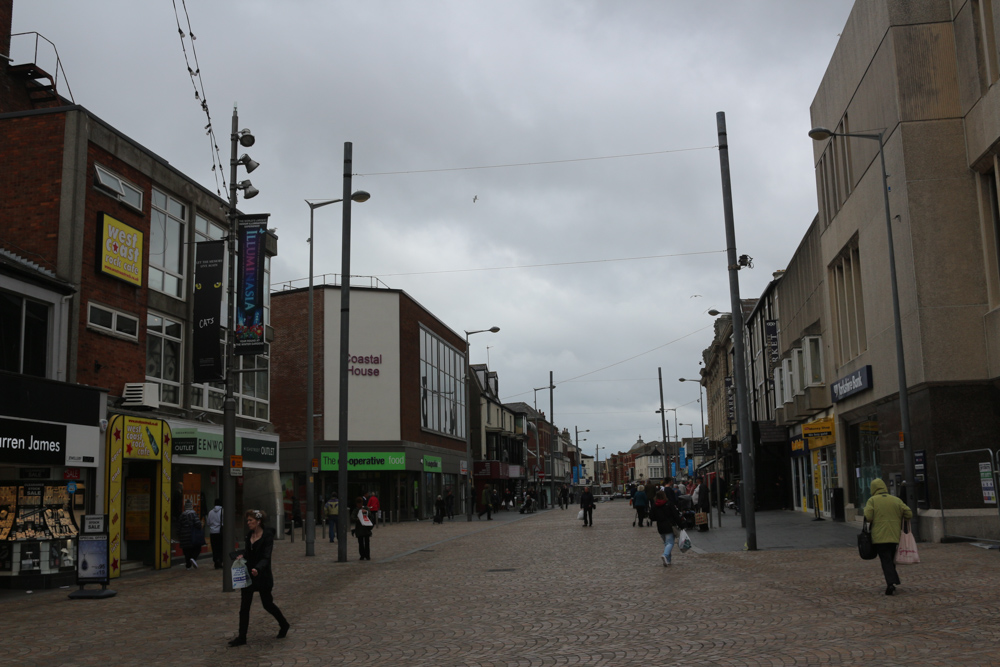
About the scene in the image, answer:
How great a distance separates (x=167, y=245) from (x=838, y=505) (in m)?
22.4

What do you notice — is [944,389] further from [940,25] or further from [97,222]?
[97,222]

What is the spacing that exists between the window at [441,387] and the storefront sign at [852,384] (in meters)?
28.9

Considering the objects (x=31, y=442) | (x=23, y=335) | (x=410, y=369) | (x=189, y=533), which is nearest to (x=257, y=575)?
(x=31, y=442)

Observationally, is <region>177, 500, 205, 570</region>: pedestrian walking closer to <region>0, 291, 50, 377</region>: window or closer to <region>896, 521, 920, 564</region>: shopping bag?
<region>0, 291, 50, 377</region>: window

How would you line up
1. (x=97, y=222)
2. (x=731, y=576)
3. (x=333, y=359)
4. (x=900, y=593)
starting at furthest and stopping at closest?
(x=333, y=359), (x=97, y=222), (x=731, y=576), (x=900, y=593)

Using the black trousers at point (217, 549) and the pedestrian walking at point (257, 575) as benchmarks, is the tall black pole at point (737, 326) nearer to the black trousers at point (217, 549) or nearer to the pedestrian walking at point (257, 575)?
the black trousers at point (217, 549)

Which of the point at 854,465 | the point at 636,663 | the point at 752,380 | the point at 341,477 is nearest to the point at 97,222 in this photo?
the point at 341,477

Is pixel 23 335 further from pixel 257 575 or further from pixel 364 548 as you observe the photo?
pixel 257 575

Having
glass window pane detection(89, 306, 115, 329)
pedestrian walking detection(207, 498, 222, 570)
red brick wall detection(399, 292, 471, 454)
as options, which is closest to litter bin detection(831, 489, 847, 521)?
pedestrian walking detection(207, 498, 222, 570)

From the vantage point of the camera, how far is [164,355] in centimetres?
2328

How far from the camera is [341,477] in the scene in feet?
71.2

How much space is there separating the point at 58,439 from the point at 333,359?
31.1 meters

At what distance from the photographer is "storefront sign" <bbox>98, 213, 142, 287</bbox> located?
20.4 meters

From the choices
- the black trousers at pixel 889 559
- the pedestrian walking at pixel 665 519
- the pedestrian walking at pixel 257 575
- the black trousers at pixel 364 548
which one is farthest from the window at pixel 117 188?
the black trousers at pixel 889 559
